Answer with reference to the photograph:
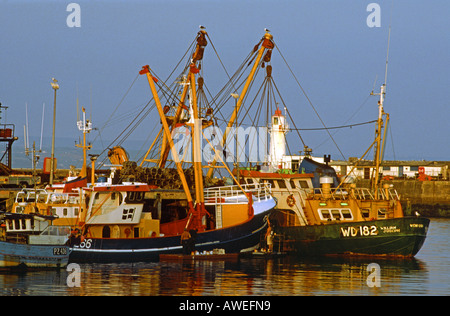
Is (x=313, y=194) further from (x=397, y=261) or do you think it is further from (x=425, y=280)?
(x=425, y=280)

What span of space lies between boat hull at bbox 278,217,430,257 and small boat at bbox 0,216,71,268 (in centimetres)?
1595

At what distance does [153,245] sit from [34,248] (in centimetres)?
706

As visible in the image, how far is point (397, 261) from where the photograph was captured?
147 ft

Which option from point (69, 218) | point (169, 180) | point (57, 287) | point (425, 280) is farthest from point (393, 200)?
point (57, 287)

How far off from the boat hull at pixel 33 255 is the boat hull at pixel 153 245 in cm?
255

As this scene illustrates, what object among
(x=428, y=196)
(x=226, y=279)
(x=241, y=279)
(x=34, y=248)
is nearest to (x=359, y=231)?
(x=241, y=279)

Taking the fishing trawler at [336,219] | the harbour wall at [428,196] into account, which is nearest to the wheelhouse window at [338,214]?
the fishing trawler at [336,219]

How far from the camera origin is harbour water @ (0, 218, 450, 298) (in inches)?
1281

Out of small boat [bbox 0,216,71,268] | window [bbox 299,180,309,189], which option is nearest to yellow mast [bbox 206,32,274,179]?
window [bbox 299,180,309,189]

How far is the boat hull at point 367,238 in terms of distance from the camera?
4509 cm

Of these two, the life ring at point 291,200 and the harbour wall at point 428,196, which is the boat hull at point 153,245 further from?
the harbour wall at point 428,196

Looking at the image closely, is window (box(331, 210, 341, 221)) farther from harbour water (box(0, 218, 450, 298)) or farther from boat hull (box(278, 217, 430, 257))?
harbour water (box(0, 218, 450, 298))

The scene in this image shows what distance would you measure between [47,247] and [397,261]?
2124cm
